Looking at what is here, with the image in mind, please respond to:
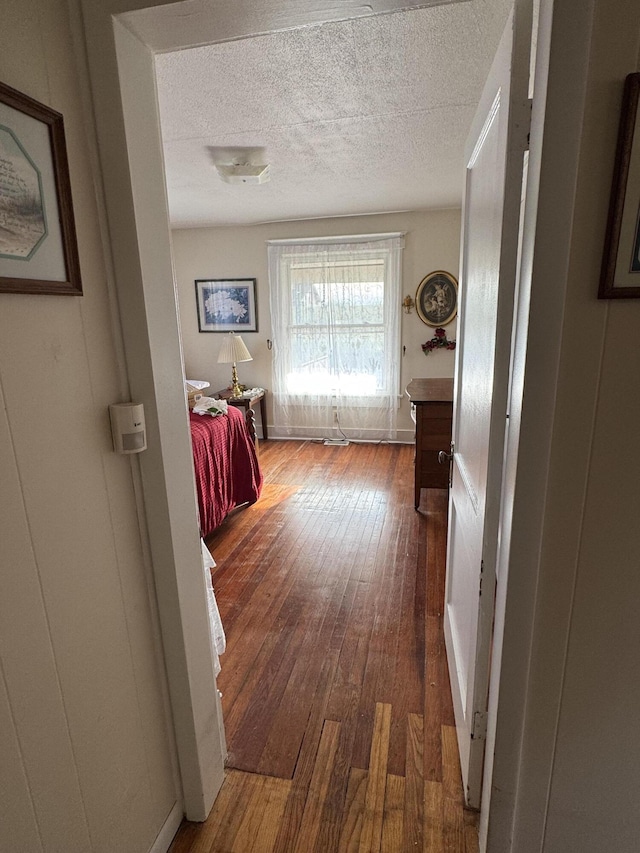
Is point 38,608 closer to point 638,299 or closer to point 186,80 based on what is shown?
point 638,299

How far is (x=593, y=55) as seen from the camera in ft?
2.30

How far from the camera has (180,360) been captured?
3.81 ft

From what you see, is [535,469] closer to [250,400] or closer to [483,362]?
[483,362]

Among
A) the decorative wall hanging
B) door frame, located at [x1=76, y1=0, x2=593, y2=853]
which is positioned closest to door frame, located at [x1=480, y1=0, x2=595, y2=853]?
door frame, located at [x1=76, y1=0, x2=593, y2=853]

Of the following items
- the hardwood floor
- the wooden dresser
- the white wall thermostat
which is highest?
the white wall thermostat

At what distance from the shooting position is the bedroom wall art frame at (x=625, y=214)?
697 millimetres

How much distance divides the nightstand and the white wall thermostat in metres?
3.38

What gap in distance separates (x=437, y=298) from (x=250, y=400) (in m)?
2.22

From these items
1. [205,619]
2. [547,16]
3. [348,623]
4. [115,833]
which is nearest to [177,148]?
[547,16]

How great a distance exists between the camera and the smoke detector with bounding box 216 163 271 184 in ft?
9.31

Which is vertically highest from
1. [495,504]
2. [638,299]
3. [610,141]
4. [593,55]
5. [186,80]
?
[186,80]

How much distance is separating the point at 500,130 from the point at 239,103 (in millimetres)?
1568

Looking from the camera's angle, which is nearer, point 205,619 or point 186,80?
point 205,619

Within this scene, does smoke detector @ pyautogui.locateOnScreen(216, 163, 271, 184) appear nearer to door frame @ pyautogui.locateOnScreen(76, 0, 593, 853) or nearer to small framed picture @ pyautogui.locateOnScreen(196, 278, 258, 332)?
small framed picture @ pyautogui.locateOnScreen(196, 278, 258, 332)
